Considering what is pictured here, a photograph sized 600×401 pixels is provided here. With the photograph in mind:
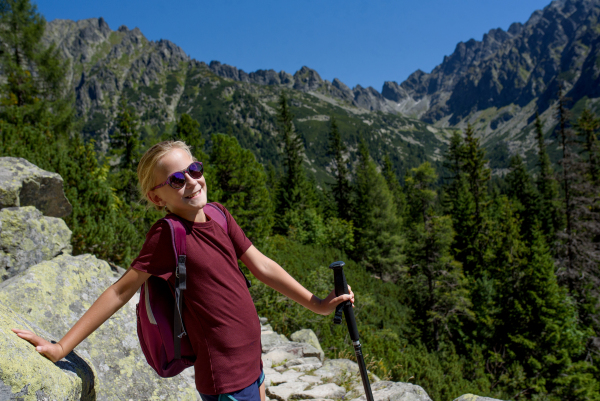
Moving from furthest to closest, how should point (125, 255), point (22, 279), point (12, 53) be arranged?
point (12, 53), point (125, 255), point (22, 279)

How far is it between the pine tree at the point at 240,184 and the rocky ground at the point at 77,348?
1226cm

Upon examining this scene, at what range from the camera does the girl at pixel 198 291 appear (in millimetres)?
1603

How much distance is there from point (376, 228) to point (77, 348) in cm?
2984

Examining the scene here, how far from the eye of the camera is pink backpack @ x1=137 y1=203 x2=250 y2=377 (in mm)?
1622

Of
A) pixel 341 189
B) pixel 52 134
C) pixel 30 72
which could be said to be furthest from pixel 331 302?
pixel 341 189

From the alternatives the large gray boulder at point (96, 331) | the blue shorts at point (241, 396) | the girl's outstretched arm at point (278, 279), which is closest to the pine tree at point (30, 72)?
the large gray boulder at point (96, 331)

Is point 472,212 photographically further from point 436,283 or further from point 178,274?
point 178,274

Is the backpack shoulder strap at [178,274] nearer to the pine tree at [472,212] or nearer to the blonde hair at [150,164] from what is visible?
the blonde hair at [150,164]

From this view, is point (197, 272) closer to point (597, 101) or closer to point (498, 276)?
point (498, 276)

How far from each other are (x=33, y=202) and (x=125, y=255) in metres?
1.69

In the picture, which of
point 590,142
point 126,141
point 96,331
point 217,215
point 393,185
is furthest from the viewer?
point 393,185

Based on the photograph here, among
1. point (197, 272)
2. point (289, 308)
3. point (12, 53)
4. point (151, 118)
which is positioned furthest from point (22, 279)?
point (151, 118)

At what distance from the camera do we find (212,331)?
1.67m

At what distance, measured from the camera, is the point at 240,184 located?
20.2 meters
